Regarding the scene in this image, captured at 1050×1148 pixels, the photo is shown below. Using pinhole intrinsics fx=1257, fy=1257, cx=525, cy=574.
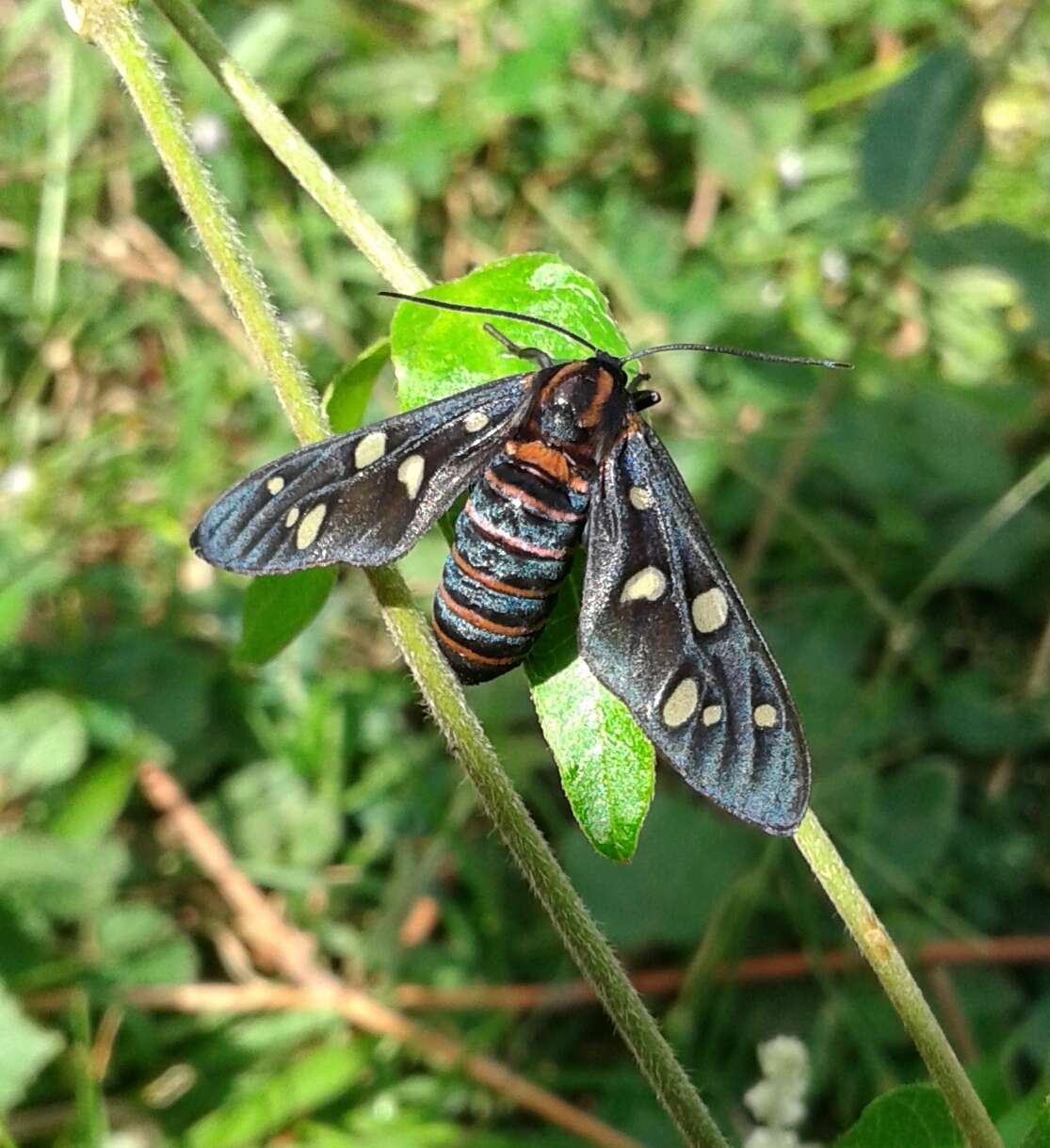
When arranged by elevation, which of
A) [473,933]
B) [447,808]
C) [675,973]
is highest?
[447,808]

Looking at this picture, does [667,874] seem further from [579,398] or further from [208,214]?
[208,214]

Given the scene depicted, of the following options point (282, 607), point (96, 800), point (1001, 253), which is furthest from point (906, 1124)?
point (1001, 253)

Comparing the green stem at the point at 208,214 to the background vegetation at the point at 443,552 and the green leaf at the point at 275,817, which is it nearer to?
the background vegetation at the point at 443,552

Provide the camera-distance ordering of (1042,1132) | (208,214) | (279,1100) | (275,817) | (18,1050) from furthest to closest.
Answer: (275,817), (279,1100), (18,1050), (208,214), (1042,1132)

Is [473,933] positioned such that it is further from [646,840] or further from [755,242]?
[755,242]

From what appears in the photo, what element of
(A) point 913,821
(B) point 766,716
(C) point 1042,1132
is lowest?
(A) point 913,821

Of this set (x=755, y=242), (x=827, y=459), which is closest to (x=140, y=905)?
(x=827, y=459)

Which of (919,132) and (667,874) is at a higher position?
(919,132)
